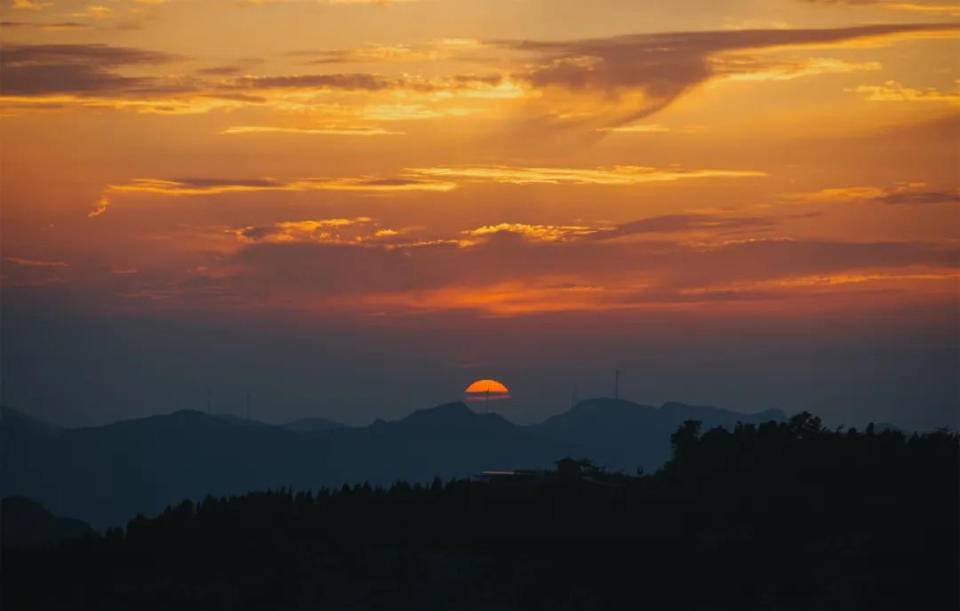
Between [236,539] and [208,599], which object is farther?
[236,539]

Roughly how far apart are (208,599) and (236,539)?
7.01 m

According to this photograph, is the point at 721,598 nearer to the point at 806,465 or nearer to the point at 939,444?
the point at 806,465

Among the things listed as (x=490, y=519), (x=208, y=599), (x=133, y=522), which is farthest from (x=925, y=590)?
(x=133, y=522)

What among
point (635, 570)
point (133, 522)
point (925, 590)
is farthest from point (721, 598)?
point (133, 522)

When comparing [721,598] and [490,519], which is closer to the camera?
[721,598]

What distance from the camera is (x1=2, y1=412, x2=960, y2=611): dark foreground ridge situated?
9425 cm

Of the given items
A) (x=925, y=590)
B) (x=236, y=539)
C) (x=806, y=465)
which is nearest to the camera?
(x=925, y=590)

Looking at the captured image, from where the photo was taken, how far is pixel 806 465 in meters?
109

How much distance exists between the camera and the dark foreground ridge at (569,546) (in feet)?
309

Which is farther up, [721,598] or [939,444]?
[939,444]

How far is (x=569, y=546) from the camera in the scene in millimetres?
98938

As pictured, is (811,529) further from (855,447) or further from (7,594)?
(7,594)

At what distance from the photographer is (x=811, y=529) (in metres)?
101

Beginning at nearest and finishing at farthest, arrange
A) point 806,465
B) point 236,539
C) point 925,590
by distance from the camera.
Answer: point 925,590 → point 236,539 → point 806,465
